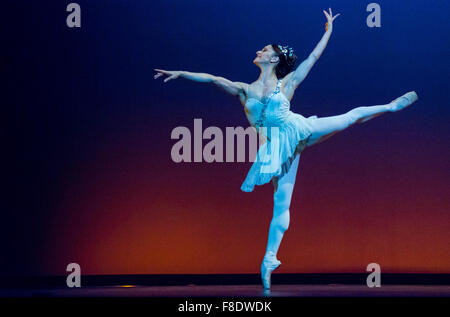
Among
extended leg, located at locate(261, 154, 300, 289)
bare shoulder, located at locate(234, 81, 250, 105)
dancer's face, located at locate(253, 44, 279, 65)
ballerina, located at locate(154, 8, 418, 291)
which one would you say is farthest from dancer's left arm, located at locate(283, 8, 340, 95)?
extended leg, located at locate(261, 154, 300, 289)

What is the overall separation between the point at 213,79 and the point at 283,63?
517 millimetres

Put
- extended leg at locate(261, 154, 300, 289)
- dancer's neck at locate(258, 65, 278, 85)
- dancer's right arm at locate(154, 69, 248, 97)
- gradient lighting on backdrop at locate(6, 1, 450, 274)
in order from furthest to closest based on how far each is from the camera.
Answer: gradient lighting on backdrop at locate(6, 1, 450, 274), dancer's neck at locate(258, 65, 278, 85), extended leg at locate(261, 154, 300, 289), dancer's right arm at locate(154, 69, 248, 97)

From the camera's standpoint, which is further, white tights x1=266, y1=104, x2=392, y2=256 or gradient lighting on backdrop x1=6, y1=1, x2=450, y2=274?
gradient lighting on backdrop x1=6, y1=1, x2=450, y2=274

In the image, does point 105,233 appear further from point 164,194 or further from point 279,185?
point 279,185

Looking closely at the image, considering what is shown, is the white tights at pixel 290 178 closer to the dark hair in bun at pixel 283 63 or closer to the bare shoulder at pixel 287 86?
the bare shoulder at pixel 287 86

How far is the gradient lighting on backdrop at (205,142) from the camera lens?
4262 millimetres

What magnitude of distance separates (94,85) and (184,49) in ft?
2.51

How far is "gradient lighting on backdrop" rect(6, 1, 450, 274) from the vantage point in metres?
4.26

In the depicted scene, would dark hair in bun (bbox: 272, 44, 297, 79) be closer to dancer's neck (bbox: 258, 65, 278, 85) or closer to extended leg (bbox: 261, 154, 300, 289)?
dancer's neck (bbox: 258, 65, 278, 85)

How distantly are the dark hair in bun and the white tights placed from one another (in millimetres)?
368

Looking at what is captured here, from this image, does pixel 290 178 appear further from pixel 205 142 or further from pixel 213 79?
pixel 205 142

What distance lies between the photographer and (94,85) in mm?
4324

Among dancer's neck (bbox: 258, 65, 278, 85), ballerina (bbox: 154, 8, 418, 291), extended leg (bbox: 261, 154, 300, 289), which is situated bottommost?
extended leg (bbox: 261, 154, 300, 289)

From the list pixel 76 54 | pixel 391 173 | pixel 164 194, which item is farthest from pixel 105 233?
pixel 391 173
